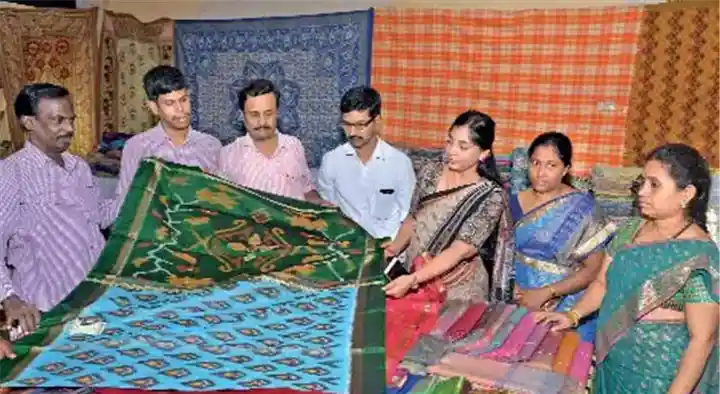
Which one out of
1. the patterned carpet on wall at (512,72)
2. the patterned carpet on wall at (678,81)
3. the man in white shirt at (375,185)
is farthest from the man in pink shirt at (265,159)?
the patterned carpet on wall at (678,81)

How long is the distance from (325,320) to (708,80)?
3.31 metres

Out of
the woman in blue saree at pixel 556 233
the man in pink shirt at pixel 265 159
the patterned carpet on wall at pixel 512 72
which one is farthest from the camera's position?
the patterned carpet on wall at pixel 512 72

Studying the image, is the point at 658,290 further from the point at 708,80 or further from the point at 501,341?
the point at 708,80

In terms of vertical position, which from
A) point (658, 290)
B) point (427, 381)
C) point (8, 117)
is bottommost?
point (427, 381)

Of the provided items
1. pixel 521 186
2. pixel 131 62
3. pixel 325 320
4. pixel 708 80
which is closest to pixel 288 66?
pixel 131 62

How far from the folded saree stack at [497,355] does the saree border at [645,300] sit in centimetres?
21

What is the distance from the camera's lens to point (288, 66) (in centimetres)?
554

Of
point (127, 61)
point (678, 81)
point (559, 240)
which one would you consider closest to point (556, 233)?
point (559, 240)

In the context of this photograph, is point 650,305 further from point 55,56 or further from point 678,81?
point 55,56

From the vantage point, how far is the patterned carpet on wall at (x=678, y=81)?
13.6 ft

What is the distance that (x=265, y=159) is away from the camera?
3262mm

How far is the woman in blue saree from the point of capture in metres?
2.92

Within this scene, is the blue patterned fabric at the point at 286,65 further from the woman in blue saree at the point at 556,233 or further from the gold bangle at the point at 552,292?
the gold bangle at the point at 552,292

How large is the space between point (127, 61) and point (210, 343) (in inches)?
191
